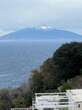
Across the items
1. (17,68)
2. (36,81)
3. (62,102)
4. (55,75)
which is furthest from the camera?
(17,68)

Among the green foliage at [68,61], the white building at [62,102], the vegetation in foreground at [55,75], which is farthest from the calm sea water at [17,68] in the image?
the white building at [62,102]

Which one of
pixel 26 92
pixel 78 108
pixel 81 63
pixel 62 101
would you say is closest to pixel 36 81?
pixel 26 92

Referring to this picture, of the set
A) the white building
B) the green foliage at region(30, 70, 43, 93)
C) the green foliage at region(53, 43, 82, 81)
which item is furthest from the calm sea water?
the white building

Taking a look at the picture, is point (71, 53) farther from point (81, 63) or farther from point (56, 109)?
point (56, 109)

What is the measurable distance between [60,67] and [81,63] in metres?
1.70

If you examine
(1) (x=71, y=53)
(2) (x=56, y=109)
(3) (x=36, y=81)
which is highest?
(1) (x=71, y=53)

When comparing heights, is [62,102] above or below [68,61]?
below

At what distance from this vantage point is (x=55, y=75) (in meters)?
33.2

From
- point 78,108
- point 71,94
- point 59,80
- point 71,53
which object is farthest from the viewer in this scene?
point 71,53

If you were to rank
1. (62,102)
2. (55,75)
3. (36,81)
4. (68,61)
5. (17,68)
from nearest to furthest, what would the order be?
(62,102), (36,81), (55,75), (68,61), (17,68)

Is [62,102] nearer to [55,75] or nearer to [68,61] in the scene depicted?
[55,75]

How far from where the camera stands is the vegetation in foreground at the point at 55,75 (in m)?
29.7

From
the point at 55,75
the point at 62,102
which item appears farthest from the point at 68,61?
the point at 62,102

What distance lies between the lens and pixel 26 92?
3003cm
